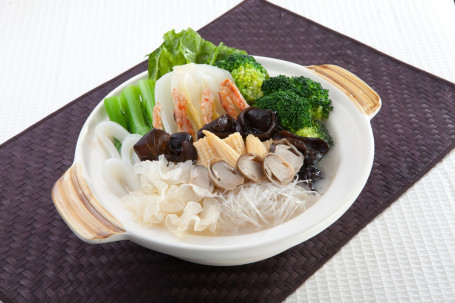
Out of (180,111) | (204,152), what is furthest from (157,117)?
(204,152)

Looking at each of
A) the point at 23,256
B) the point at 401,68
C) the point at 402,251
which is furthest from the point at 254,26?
the point at 23,256

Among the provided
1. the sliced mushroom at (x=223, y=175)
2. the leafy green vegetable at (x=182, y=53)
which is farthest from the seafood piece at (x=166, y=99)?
the sliced mushroom at (x=223, y=175)

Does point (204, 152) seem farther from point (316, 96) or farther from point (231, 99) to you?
point (316, 96)

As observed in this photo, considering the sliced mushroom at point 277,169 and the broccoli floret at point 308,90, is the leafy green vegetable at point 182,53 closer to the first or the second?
the broccoli floret at point 308,90

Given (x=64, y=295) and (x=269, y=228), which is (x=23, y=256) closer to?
(x=64, y=295)

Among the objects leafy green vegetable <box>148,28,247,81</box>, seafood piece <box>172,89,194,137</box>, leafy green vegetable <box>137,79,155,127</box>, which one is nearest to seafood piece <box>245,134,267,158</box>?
seafood piece <box>172,89,194,137</box>

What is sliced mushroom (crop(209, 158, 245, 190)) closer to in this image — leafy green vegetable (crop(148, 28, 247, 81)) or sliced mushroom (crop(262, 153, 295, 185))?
sliced mushroom (crop(262, 153, 295, 185))
